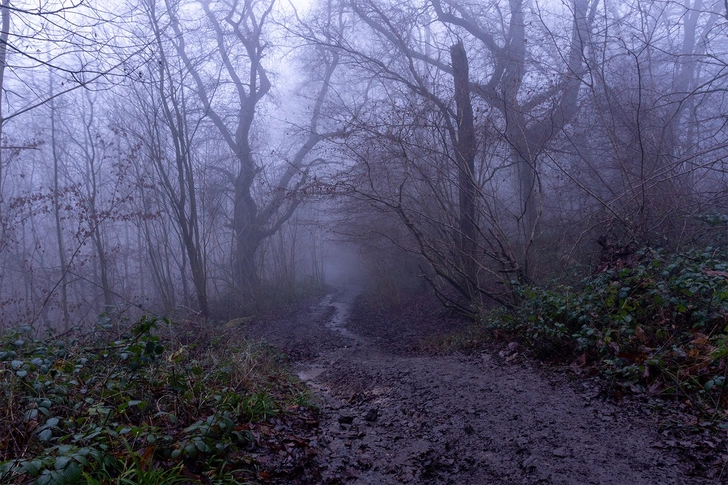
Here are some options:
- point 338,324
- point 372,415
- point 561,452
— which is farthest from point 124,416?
point 338,324

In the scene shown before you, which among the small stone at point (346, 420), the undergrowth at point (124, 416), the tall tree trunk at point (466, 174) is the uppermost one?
the tall tree trunk at point (466, 174)

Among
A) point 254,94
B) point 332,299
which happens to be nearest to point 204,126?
point 254,94

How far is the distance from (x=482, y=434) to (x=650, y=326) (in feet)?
8.79

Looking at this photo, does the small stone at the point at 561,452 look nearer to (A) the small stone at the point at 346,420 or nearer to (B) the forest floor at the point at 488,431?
(B) the forest floor at the point at 488,431

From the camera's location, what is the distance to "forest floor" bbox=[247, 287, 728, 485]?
364cm

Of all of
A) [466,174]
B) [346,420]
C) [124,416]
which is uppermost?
[466,174]

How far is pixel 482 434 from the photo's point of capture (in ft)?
14.8

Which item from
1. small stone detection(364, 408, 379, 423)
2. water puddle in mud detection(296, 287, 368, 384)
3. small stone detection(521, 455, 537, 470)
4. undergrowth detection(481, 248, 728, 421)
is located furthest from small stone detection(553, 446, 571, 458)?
water puddle in mud detection(296, 287, 368, 384)

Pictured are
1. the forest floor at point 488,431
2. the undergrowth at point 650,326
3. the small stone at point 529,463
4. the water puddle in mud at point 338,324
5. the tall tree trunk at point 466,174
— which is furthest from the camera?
the tall tree trunk at point 466,174

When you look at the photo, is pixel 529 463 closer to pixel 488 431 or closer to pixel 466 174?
pixel 488 431

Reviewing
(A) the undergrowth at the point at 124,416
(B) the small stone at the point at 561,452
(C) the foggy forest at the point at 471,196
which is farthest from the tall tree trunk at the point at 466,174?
(B) the small stone at the point at 561,452

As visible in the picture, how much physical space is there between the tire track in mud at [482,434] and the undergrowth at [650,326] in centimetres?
54

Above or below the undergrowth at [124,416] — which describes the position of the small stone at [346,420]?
below

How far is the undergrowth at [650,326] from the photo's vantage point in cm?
468
